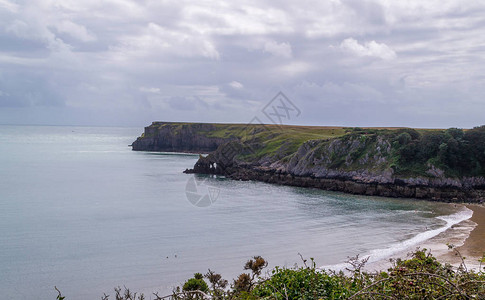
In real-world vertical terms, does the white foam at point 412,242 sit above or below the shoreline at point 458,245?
below

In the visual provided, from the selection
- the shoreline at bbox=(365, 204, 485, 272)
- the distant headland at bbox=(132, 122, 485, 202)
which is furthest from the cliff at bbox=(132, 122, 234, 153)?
the shoreline at bbox=(365, 204, 485, 272)

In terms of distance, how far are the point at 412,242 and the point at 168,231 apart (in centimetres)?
2151

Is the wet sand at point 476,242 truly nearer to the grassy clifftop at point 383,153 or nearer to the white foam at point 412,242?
the white foam at point 412,242

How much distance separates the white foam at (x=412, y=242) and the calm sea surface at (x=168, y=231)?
10cm

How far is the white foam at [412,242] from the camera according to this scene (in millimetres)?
27011

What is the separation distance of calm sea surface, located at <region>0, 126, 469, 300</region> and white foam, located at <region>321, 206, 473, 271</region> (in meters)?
0.10

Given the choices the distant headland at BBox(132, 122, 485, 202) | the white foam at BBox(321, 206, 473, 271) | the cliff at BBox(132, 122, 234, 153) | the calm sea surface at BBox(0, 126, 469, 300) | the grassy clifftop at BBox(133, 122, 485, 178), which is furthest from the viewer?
the cliff at BBox(132, 122, 234, 153)

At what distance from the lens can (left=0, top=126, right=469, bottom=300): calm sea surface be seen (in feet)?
80.8

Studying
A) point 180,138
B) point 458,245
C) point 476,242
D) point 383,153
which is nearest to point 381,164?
point 383,153

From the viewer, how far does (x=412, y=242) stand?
31.8 meters

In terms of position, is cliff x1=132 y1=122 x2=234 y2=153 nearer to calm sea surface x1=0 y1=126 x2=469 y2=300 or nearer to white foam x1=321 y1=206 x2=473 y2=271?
calm sea surface x1=0 y1=126 x2=469 y2=300

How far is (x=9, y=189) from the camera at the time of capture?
59.3 m

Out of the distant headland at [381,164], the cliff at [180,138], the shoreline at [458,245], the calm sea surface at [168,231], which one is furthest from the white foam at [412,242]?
the cliff at [180,138]

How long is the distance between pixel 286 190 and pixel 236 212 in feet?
69.3
